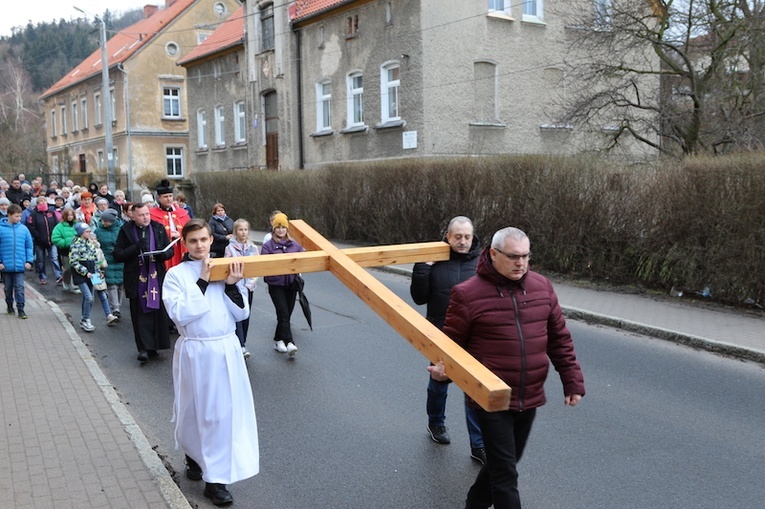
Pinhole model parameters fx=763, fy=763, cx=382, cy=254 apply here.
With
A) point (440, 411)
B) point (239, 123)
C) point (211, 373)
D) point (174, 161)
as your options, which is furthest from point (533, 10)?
point (174, 161)

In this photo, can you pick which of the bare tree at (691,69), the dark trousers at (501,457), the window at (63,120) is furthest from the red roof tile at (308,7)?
the window at (63,120)

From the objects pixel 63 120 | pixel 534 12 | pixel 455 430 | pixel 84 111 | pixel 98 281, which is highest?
pixel 84 111

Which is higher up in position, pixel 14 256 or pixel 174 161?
pixel 174 161

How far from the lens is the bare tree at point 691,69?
57.1 feet

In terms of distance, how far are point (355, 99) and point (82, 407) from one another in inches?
874

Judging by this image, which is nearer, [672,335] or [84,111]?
[672,335]

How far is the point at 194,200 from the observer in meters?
32.8

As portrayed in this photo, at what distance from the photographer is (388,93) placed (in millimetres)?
25953

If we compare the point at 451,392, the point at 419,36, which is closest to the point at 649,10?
the point at 419,36

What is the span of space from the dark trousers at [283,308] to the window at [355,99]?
1888 centimetres

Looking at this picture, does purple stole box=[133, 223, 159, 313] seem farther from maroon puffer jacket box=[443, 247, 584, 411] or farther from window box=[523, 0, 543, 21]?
window box=[523, 0, 543, 21]

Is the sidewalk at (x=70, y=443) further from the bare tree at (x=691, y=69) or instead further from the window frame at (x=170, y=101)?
the window frame at (x=170, y=101)

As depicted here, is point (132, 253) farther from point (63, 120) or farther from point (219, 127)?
point (63, 120)

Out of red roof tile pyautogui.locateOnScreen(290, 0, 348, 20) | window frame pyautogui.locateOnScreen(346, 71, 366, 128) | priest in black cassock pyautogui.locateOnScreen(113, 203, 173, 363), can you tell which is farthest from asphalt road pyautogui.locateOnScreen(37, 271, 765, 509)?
red roof tile pyautogui.locateOnScreen(290, 0, 348, 20)
